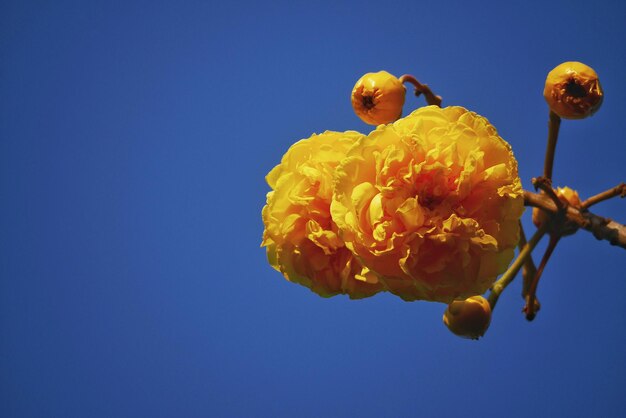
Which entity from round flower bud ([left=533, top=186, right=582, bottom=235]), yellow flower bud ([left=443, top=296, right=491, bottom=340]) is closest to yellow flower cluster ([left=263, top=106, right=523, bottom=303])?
yellow flower bud ([left=443, top=296, right=491, bottom=340])

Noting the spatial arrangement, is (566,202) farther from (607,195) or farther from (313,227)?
(313,227)

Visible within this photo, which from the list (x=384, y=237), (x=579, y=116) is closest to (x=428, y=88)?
(x=579, y=116)

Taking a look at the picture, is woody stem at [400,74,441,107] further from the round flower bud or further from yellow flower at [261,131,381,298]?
yellow flower at [261,131,381,298]

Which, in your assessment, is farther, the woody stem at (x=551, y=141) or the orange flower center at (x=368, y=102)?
the woody stem at (x=551, y=141)

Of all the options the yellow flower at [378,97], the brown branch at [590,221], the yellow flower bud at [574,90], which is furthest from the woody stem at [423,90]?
the brown branch at [590,221]

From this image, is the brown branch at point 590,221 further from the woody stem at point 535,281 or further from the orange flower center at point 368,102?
the orange flower center at point 368,102

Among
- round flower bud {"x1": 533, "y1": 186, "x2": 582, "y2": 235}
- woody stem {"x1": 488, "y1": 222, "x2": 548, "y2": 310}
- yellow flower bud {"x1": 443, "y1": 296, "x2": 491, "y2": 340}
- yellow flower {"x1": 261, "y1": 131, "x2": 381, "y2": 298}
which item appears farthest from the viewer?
round flower bud {"x1": 533, "y1": 186, "x2": 582, "y2": 235}
